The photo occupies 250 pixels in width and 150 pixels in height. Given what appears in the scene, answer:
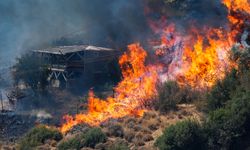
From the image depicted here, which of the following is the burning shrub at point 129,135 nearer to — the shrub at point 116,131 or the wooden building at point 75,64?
the shrub at point 116,131

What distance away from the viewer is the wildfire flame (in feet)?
118

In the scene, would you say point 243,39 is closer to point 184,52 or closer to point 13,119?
point 184,52

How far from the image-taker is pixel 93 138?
93.6ft

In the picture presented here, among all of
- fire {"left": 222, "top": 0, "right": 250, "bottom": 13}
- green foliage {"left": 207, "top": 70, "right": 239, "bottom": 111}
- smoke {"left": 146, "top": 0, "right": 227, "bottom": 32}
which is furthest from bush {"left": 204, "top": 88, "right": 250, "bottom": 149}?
smoke {"left": 146, "top": 0, "right": 227, "bottom": 32}

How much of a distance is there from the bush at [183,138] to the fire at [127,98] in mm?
9479

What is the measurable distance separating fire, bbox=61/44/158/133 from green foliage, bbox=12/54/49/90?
538 centimetres

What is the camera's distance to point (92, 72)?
49344 millimetres

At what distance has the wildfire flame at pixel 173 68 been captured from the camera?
35.9 metres

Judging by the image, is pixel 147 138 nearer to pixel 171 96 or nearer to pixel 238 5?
pixel 171 96

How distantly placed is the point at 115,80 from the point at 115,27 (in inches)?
383

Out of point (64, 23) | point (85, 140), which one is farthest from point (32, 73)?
point (64, 23)

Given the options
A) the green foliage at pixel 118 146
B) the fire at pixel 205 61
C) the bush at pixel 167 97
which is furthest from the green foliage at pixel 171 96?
the green foliage at pixel 118 146

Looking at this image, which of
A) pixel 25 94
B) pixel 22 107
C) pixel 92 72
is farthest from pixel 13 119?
pixel 92 72

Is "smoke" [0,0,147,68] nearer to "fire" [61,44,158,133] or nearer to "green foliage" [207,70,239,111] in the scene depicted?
"fire" [61,44,158,133]
